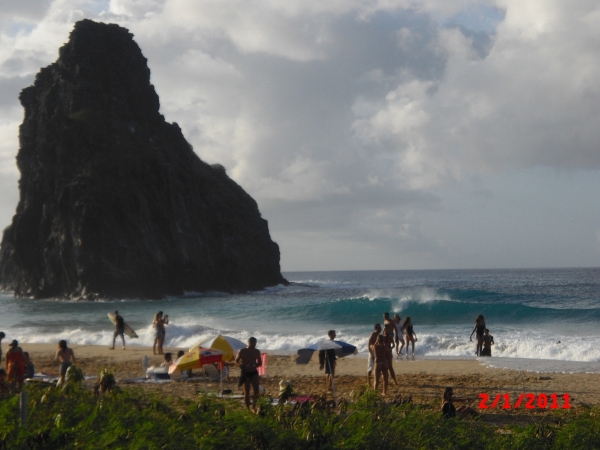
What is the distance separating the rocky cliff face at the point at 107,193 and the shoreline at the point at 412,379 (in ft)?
146

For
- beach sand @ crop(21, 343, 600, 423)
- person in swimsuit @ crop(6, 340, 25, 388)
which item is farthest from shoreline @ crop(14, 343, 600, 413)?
person in swimsuit @ crop(6, 340, 25, 388)

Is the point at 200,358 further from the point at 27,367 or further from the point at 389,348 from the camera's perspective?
the point at 389,348

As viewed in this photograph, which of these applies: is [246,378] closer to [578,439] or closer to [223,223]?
[578,439]

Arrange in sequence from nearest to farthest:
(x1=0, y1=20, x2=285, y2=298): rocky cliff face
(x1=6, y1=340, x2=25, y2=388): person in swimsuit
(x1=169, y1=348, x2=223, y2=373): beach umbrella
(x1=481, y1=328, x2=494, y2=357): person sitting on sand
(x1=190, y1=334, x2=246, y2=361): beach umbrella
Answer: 1. (x1=6, y1=340, x2=25, y2=388): person in swimsuit
2. (x1=169, y1=348, x2=223, y2=373): beach umbrella
3. (x1=190, y1=334, x2=246, y2=361): beach umbrella
4. (x1=481, y1=328, x2=494, y2=357): person sitting on sand
5. (x1=0, y1=20, x2=285, y2=298): rocky cliff face

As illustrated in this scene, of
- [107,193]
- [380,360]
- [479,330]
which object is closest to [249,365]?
[380,360]

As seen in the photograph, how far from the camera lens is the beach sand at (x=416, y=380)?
545 inches

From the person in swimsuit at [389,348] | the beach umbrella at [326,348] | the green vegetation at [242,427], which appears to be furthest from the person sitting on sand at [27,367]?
the person in swimsuit at [389,348]

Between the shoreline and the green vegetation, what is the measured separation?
4707 millimetres

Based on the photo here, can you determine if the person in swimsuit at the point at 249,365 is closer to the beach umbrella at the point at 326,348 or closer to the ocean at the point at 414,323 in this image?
the beach umbrella at the point at 326,348

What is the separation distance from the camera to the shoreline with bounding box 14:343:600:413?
1427 centimetres

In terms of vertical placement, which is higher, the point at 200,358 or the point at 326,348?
the point at 326,348

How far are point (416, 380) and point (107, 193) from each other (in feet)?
175

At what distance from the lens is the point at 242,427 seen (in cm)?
650

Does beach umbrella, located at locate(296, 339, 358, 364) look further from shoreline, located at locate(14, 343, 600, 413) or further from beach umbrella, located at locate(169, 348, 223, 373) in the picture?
beach umbrella, located at locate(169, 348, 223, 373)
